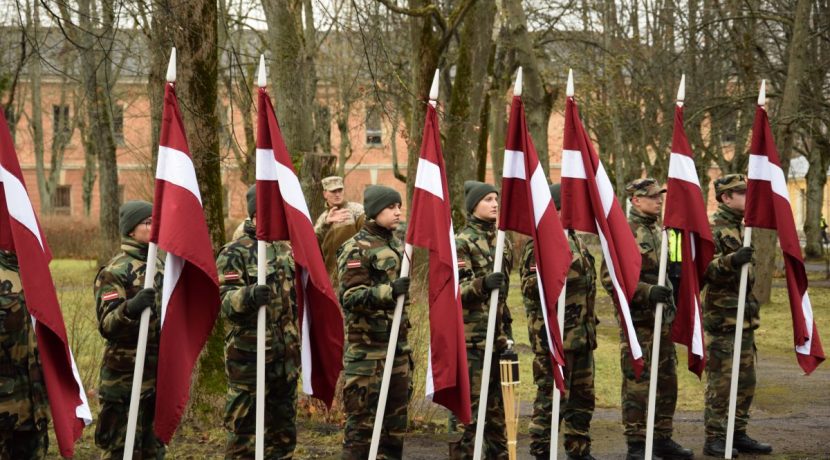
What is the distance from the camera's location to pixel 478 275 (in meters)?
A: 8.16

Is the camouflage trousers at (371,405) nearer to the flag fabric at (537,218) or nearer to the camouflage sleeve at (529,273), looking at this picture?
the flag fabric at (537,218)

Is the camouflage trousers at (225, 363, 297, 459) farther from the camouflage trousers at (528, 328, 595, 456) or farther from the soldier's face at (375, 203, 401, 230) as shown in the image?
the camouflage trousers at (528, 328, 595, 456)

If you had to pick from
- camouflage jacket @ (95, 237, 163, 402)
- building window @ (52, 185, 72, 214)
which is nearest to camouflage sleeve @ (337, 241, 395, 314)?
camouflage jacket @ (95, 237, 163, 402)

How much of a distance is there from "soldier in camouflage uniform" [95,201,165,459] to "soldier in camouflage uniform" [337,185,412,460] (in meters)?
1.38

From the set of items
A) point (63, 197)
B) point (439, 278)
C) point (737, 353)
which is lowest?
point (63, 197)

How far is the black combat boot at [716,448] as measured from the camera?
29.8 feet

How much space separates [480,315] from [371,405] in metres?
1.10

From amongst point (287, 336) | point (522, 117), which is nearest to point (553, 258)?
point (522, 117)

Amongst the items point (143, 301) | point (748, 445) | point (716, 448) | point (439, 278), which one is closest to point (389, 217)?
point (439, 278)

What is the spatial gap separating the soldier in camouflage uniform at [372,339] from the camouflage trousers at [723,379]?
3.06 metres

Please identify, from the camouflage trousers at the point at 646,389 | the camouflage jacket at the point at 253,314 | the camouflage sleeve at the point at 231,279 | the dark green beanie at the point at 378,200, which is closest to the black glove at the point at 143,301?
the camouflage sleeve at the point at 231,279

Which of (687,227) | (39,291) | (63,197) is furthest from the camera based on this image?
(63,197)

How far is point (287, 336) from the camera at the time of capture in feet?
23.6

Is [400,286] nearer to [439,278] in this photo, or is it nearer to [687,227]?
[439,278]
